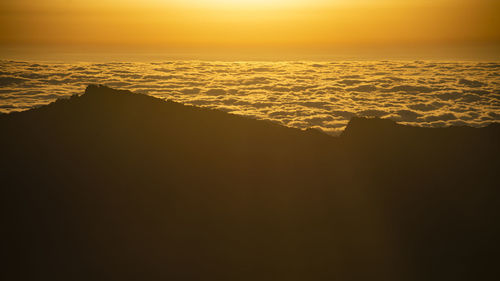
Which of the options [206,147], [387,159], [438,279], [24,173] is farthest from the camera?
[387,159]

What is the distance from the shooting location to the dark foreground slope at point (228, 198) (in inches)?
494

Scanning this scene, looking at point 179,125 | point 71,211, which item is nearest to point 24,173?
point 71,211

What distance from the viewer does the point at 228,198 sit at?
14023mm

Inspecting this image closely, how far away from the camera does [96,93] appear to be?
16.2m

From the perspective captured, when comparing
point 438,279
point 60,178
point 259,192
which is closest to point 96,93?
point 60,178

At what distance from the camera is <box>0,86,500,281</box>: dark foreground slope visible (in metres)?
12.5

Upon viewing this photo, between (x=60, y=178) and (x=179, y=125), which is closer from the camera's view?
(x=60, y=178)

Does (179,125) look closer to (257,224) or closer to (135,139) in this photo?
(135,139)

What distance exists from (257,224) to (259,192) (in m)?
1.22

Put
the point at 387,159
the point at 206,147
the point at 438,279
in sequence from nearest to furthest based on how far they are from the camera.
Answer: the point at 438,279, the point at 206,147, the point at 387,159

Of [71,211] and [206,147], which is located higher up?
[206,147]

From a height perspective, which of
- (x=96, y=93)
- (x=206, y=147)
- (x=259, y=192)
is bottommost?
(x=259, y=192)

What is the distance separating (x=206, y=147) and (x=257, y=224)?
11.2 ft

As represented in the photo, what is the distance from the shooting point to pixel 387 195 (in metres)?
15.6
